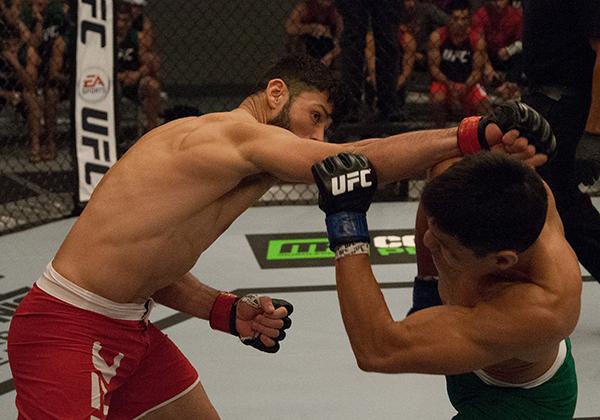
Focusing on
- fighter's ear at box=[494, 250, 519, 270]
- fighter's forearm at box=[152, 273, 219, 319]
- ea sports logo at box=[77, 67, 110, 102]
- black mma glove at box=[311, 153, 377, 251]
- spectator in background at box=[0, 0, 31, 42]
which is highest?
black mma glove at box=[311, 153, 377, 251]

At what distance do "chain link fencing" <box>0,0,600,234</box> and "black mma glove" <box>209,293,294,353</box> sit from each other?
2885mm

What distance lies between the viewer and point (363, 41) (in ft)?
19.4

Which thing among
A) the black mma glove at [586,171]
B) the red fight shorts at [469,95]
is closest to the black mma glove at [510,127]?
the black mma glove at [586,171]

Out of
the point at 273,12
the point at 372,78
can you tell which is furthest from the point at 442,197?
the point at 273,12

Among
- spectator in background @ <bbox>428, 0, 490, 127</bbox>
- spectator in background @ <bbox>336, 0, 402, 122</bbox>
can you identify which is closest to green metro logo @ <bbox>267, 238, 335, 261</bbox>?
spectator in background @ <bbox>336, 0, 402, 122</bbox>

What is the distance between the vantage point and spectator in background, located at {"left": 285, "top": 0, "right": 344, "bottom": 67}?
6715mm

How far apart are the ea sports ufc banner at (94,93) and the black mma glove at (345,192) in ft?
11.6

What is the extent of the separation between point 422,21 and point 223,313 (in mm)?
5033

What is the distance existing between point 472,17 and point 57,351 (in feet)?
17.0

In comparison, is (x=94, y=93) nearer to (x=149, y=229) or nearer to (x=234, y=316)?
(x=234, y=316)

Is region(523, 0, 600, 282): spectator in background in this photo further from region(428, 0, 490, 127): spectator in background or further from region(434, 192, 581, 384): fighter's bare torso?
region(428, 0, 490, 127): spectator in background

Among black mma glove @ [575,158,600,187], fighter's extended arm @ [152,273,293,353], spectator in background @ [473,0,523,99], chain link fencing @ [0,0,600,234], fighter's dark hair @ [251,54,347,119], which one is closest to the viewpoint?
fighter's dark hair @ [251,54,347,119]

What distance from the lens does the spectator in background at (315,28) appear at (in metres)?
6.71

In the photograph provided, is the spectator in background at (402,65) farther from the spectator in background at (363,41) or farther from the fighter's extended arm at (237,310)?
the fighter's extended arm at (237,310)
